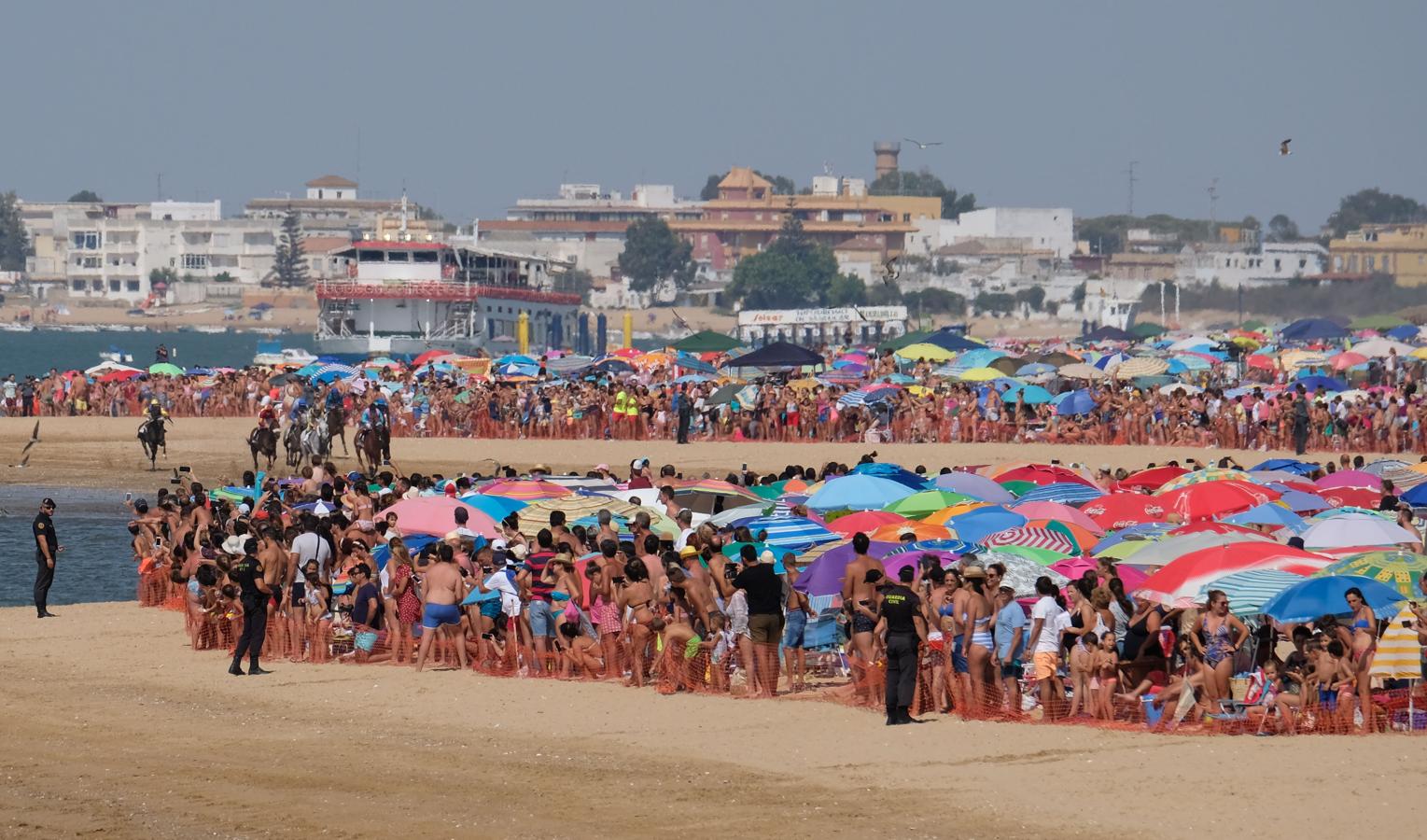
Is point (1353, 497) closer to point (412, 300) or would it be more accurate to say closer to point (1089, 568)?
point (1089, 568)

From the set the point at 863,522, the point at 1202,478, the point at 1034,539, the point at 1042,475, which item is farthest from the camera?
the point at 1042,475

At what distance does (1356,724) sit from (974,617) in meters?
2.46

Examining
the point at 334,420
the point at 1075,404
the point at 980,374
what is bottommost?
the point at 334,420

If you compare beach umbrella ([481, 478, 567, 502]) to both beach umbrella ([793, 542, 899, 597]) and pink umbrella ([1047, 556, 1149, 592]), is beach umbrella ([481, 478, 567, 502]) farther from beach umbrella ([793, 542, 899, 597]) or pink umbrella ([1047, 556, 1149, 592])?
pink umbrella ([1047, 556, 1149, 592])

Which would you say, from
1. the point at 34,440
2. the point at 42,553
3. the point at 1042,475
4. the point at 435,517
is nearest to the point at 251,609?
the point at 435,517

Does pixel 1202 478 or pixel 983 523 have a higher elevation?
pixel 1202 478

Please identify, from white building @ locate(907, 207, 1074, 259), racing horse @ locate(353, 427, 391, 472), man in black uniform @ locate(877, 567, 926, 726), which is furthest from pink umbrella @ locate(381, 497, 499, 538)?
white building @ locate(907, 207, 1074, 259)

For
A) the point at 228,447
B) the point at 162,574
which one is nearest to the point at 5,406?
the point at 228,447

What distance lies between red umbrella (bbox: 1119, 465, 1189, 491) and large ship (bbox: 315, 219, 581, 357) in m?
51.5

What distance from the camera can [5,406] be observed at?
139ft

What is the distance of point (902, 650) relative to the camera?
13.3 metres

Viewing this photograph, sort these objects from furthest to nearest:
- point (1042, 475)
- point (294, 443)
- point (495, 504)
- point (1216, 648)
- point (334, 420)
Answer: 1. point (334, 420)
2. point (294, 443)
3. point (1042, 475)
4. point (495, 504)
5. point (1216, 648)

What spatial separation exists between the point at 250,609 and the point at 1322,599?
792cm

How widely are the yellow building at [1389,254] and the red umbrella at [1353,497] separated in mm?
143541
